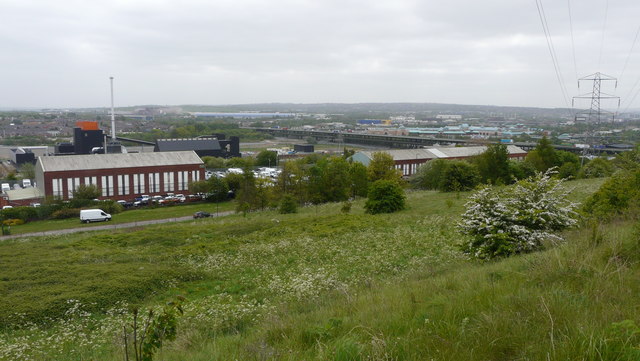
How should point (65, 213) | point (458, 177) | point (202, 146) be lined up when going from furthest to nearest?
point (202, 146) < point (65, 213) < point (458, 177)

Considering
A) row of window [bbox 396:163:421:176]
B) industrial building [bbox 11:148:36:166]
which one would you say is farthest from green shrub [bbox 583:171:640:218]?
industrial building [bbox 11:148:36:166]

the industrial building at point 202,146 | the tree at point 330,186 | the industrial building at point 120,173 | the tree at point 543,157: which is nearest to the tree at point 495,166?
the tree at point 543,157

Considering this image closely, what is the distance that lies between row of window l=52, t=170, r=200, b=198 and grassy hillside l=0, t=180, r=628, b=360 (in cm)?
2882

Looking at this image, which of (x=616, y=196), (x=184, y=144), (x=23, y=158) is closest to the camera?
(x=616, y=196)

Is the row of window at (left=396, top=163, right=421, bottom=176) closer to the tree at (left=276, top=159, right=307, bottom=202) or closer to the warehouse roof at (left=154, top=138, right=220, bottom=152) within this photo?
the tree at (left=276, top=159, right=307, bottom=202)

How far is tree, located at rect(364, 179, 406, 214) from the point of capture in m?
27.2

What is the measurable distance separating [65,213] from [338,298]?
118 ft

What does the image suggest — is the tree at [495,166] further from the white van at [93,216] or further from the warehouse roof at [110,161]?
the white van at [93,216]

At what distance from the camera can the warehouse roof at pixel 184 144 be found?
68.9 metres

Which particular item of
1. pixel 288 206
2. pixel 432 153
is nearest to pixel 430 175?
pixel 288 206

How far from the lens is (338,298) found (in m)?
7.16

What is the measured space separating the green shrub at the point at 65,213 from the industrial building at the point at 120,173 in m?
4.93

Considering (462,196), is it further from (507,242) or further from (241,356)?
(241,356)

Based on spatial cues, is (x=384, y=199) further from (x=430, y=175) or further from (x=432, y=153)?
(x=432, y=153)
